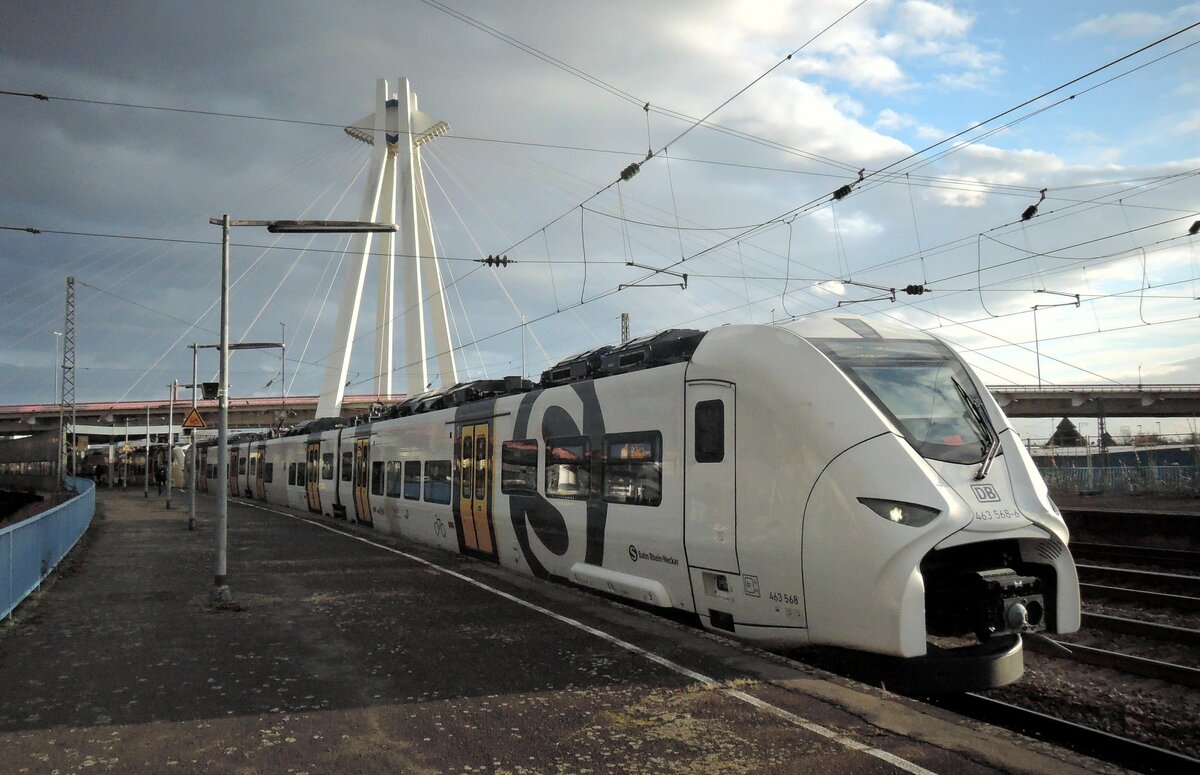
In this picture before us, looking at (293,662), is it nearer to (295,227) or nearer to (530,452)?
(530,452)

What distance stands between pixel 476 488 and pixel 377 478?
7.49m

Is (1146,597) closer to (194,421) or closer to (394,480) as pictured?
(394,480)

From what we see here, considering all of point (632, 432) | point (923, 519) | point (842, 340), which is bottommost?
point (923, 519)

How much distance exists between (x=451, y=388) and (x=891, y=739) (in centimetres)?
1392

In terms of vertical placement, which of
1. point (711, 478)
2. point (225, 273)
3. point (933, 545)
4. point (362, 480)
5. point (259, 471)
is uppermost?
point (225, 273)

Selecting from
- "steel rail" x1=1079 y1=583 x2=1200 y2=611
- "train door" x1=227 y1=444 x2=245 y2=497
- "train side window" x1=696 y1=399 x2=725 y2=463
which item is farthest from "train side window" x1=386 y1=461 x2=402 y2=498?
"train door" x1=227 y1=444 x2=245 y2=497

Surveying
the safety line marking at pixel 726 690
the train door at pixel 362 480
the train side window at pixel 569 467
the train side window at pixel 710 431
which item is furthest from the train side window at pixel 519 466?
the train door at pixel 362 480

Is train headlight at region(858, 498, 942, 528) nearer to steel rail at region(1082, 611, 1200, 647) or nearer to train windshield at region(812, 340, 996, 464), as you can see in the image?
train windshield at region(812, 340, 996, 464)

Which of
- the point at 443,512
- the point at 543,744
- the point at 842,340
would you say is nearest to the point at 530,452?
the point at 443,512

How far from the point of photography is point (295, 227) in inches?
529

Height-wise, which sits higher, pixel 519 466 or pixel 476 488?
pixel 519 466

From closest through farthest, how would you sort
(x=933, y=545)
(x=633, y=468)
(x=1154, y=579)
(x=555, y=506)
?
(x=933, y=545) → (x=633, y=468) → (x=555, y=506) → (x=1154, y=579)

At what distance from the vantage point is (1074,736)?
6.75 m

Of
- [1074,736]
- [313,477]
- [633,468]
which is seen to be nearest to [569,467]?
[633,468]
